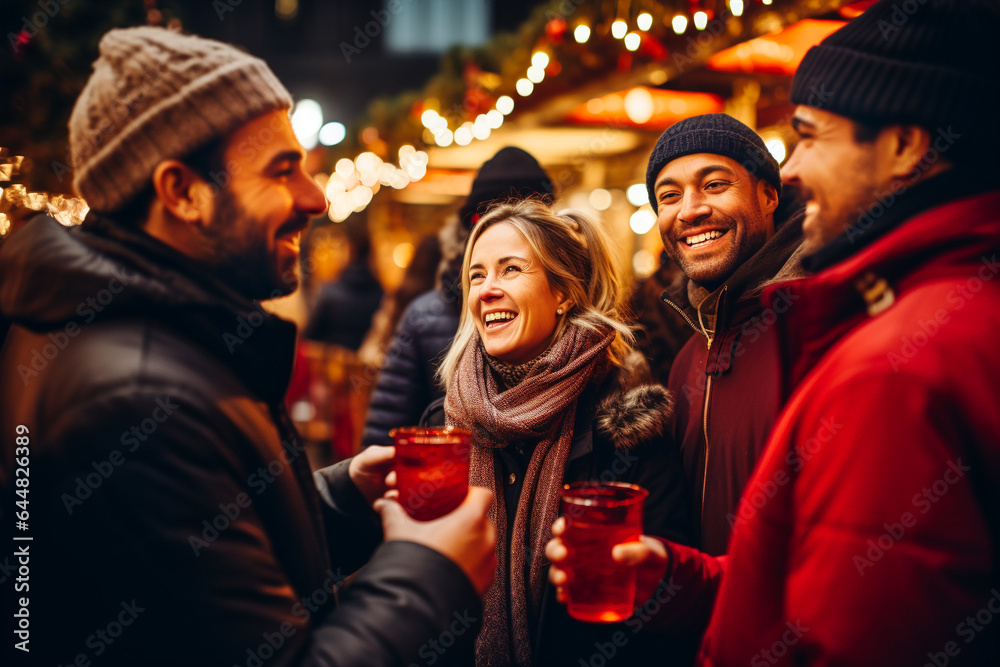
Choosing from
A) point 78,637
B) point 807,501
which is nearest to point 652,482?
point 807,501

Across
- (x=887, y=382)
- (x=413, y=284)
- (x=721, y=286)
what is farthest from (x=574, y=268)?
Answer: (x=413, y=284)

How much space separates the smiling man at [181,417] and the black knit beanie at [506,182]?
1.90 m

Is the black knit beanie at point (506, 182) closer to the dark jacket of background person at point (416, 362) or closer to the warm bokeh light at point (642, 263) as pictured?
the dark jacket of background person at point (416, 362)

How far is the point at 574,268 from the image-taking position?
230 cm

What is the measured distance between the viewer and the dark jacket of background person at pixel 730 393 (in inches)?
74.5

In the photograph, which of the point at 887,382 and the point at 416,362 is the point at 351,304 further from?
the point at 887,382

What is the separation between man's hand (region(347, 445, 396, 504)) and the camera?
1729mm

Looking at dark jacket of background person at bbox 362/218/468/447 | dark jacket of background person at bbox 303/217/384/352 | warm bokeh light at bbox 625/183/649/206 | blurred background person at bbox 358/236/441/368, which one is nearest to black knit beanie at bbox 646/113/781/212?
dark jacket of background person at bbox 362/218/468/447

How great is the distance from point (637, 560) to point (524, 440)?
0.74 metres

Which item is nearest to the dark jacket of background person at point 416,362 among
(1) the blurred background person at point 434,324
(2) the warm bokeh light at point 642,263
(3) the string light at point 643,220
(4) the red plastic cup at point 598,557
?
(1) the blurred background person at point 434,324

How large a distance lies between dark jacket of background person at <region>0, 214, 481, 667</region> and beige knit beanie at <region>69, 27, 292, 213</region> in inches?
4.5

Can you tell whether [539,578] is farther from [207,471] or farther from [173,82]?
[173,82]

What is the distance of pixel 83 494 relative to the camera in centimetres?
104

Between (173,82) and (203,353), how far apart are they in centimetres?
54
